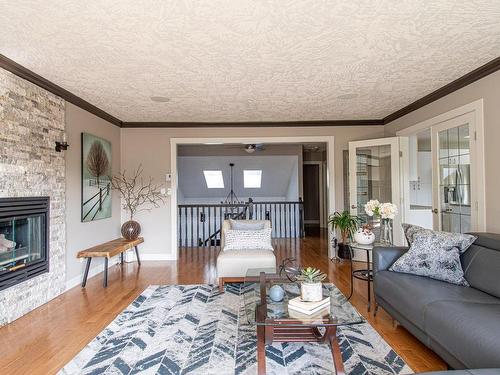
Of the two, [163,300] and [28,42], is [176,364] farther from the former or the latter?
[28,42]

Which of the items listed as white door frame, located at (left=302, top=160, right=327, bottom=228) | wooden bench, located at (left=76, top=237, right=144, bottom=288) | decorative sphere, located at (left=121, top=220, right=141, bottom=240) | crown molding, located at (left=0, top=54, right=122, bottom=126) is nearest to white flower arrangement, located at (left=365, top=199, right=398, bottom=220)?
wooden bench, located at (left=76, top=237, right=144, bottom=288)

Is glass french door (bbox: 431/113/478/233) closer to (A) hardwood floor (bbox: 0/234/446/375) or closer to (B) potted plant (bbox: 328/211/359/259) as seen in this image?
(B) potted plant (bbox: 328/211/359/259)

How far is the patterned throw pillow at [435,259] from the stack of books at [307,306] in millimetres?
1025

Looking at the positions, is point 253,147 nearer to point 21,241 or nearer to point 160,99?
point 160,99

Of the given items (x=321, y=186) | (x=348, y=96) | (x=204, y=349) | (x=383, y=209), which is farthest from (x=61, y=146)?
(x=321, y=186)

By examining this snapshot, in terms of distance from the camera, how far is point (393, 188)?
4895 mm

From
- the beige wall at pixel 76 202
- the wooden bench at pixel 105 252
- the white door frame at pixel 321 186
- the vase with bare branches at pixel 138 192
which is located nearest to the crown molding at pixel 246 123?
the beige wall at pixel 76 202

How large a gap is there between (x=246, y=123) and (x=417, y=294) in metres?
3.90

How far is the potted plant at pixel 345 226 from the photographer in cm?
491

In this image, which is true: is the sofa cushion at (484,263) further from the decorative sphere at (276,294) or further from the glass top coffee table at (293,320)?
the decorative sphere at (276,294)

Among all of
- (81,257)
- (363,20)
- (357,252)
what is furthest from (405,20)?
(81,257)

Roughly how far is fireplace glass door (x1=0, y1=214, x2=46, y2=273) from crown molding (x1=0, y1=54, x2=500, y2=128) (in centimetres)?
142

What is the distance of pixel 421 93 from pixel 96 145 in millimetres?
4507

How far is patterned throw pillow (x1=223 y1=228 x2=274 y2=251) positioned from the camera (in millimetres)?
4047
